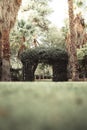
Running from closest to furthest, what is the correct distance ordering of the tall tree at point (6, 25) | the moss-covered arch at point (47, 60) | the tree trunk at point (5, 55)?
the tall tree at point (6, 25)
the tree trunk at point (5, 55)
the moss-covered arch at point (47, 60)

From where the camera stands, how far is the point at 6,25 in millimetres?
23656

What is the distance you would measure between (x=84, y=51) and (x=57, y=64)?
5.36m

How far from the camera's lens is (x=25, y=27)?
143 feet

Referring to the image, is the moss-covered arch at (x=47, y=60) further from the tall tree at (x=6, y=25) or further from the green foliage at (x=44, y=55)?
the tall tree at (x=6, y=25)

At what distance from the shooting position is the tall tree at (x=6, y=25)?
23.3 m

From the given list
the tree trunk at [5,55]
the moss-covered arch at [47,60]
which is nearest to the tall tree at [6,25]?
the tree trunk at [5,55]

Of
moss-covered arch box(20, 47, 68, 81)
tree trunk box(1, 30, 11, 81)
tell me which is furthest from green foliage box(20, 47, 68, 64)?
tree trunk box(1, 30, 11, 81)

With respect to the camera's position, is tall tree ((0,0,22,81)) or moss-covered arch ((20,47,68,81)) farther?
moss-covered arch ((20,47,68,81))

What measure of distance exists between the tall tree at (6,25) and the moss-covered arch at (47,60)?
2081mm

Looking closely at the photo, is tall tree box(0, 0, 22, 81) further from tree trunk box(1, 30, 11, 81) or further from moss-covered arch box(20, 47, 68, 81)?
moss-covered arch box(20, 47, 68, 81)

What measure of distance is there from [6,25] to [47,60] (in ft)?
14.9

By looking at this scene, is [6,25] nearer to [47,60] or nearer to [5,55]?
[5,55]

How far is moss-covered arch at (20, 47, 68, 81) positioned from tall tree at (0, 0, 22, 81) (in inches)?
81.9

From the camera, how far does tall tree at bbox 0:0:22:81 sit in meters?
23.3
